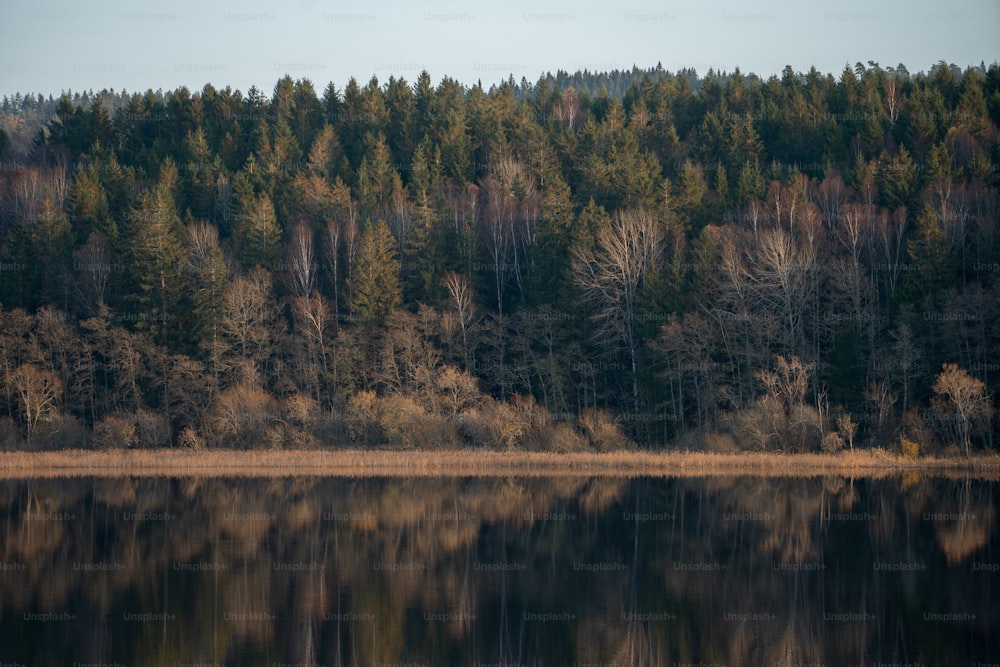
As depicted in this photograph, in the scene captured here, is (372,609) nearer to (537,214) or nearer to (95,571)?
(95,571)

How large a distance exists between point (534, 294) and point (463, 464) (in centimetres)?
1646

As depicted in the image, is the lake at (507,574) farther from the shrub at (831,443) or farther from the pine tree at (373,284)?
the pine tree at (373,284)

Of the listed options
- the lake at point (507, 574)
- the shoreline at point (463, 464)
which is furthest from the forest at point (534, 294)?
the lake at point (507, 574)

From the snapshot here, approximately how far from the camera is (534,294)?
63.9m

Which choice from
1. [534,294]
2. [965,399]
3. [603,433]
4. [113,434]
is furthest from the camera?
[534,294]

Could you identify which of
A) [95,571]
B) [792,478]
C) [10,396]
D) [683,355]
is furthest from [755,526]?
[10,396]

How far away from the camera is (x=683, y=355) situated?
57156 mm

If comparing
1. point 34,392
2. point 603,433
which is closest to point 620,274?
point 603,433

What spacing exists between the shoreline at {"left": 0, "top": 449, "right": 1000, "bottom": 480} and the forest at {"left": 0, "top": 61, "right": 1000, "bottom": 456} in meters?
1.92

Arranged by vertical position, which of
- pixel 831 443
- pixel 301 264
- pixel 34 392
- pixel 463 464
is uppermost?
pixel 301 264

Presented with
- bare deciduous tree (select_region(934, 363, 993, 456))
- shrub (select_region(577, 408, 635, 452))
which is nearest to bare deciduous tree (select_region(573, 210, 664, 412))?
shrub (select_region(577, 408, 635, 452))

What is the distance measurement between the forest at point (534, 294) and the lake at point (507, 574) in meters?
11.6

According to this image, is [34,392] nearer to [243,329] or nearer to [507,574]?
[243,329]

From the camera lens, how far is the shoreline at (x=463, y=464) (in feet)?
152
